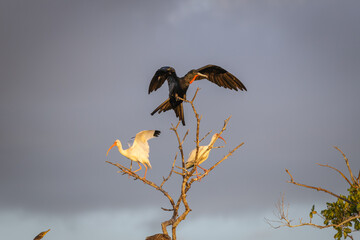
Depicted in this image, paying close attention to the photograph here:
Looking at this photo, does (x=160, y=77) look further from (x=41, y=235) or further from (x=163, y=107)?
(x=41, y=235)

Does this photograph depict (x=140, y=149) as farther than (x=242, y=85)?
No

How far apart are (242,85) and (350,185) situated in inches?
195

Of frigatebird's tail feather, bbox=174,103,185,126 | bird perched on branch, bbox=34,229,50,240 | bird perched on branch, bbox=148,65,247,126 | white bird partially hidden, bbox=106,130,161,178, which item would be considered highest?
bird perched on branch, bbox=148,65,247,126

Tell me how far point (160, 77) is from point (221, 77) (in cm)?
202

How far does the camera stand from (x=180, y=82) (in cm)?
1410

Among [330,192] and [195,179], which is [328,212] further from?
[195,179]

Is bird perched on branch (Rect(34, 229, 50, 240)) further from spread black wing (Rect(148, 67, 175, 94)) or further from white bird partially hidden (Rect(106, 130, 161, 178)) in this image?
spread black wing (Rect(148, 67, 175, 94))

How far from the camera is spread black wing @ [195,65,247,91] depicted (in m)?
15.8

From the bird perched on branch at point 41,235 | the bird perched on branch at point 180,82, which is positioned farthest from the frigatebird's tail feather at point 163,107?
the bird perched on branch at point 41,235

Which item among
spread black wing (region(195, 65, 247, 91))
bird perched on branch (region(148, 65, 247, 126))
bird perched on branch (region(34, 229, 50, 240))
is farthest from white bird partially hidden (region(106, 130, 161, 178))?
spread black wing (region(195, 65, 247, 91))

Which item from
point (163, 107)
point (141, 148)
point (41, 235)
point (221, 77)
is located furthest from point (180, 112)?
point (41, 235)

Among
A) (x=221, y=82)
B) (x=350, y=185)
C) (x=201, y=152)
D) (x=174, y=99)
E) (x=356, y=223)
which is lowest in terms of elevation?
(x=356, y=223)

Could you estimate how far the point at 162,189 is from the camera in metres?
11.5

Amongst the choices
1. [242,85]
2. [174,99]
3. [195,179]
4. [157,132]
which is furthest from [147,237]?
[242,85]
